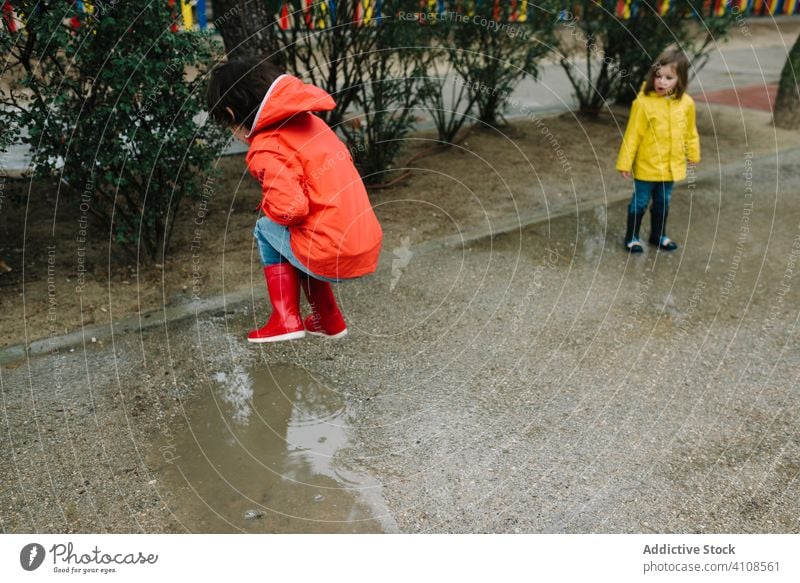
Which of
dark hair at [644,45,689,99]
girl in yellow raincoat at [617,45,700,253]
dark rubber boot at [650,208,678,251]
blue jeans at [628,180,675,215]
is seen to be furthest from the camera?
dark rubber boot at [650,208,678,251]

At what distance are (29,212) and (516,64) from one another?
436 centimetres

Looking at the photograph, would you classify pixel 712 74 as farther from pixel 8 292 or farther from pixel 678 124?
pixel 8 292

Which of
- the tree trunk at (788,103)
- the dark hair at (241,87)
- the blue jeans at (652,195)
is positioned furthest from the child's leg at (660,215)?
the tree trunk at (788,103)

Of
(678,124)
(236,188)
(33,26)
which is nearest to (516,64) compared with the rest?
(678,124)

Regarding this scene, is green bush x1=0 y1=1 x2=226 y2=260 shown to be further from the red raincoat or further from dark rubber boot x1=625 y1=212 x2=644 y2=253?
dark rubber boot x1=625 y1=212 x2=644 y2=253

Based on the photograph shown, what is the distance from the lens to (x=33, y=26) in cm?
400

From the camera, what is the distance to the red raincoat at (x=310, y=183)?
9.83 feet

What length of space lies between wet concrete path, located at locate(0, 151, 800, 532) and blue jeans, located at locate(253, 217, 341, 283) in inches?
25.8

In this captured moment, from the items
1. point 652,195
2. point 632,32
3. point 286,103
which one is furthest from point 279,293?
point 632,32

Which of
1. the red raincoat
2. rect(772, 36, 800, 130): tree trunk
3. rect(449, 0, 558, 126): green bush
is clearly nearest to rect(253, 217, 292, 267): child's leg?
the red raincoat

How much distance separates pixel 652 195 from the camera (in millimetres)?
5355

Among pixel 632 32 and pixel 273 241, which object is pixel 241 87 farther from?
pixel 632 32

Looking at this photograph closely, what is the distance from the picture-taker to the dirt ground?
450cm

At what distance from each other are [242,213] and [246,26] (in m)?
1.36
